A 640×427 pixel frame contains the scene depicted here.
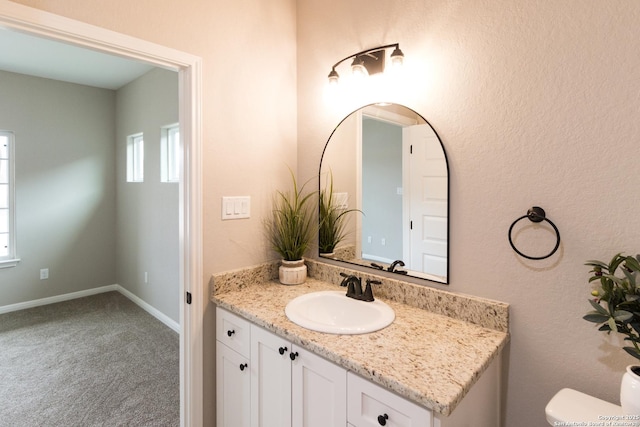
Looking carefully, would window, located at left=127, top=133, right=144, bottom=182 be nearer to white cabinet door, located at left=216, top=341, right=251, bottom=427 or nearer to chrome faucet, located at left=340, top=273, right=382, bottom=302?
white cabinet door, located at left=216, top=341, right=251, bottom=427

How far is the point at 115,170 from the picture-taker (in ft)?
14.4

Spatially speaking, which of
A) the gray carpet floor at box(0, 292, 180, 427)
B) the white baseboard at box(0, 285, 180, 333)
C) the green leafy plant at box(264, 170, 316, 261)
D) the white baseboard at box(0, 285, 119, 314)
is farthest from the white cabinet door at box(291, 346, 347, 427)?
the white baseboard at box(0, 285, 119, 314)

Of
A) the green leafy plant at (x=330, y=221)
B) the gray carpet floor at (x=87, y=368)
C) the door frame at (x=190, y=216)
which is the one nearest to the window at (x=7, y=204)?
the gray carpet floor at (x=87, y=368)

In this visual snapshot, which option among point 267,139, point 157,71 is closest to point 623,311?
point 267,139

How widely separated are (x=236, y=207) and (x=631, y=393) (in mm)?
1568

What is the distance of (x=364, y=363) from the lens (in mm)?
993

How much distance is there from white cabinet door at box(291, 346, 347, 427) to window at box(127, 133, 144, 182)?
3.67 m

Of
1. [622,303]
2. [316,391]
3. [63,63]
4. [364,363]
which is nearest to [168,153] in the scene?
[63,63]

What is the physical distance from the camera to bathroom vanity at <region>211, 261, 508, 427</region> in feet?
3.05

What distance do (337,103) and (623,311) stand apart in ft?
4.65

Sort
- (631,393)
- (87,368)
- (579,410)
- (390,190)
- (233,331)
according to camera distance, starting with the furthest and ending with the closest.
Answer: (87,368)
(390,190)
(233,331)
(579,410)
(631,393)

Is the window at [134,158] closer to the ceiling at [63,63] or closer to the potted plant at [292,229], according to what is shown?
the ceiling at [63,63]

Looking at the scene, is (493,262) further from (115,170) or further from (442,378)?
(115,170)

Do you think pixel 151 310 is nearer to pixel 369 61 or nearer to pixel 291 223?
pixel 291 223
